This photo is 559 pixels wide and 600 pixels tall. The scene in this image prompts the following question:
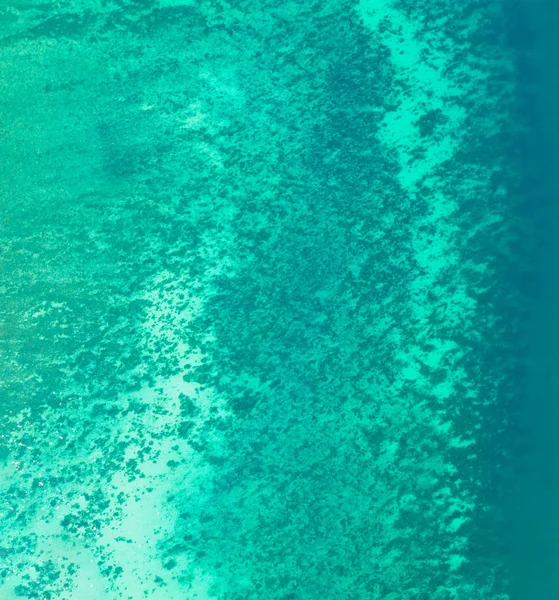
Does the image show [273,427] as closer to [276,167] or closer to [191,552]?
[191,552]

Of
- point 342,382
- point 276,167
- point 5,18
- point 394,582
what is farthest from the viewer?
point 5,18

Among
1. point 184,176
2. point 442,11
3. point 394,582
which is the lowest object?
point 394,582

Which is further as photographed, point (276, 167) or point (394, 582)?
point (276, 167)

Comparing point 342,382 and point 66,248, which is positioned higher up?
point 66,248

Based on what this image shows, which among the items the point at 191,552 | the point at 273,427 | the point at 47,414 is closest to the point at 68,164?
the point at 47,414

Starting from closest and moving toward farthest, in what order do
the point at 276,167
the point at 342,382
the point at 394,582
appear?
the point at 394,582 < the point at 342,382 < the point at 276,167

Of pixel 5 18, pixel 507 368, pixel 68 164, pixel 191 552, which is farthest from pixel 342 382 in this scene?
pixel 5 18
